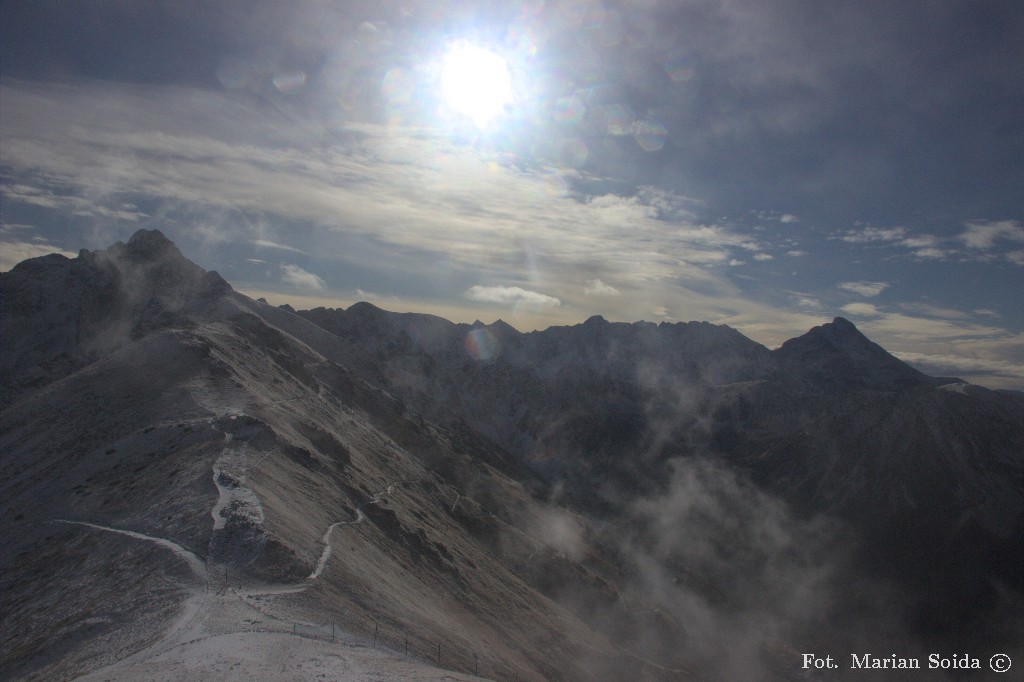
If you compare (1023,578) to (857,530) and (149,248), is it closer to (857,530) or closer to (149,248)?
(857,530)

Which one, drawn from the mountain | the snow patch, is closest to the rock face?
the mountain

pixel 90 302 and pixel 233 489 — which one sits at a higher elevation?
pixel 90 302

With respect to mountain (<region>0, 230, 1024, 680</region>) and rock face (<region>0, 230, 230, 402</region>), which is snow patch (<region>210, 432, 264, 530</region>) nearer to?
mountain (<region>0, 230, 1024, 680</region>)

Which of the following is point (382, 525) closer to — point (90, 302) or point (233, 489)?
point (233, 489)

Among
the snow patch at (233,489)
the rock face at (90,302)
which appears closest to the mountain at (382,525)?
the snow patch at (233,489)

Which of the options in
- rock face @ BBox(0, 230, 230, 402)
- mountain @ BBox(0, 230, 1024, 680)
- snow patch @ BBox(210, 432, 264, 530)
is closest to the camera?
mountain @ BBox(0, 230, 1024, 680)

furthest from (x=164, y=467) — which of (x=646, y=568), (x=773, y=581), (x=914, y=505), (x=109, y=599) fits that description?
(x=914, y=505)

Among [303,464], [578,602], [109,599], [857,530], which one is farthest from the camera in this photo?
[857,530]

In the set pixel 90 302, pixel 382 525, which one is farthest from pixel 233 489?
pixel 90 302
